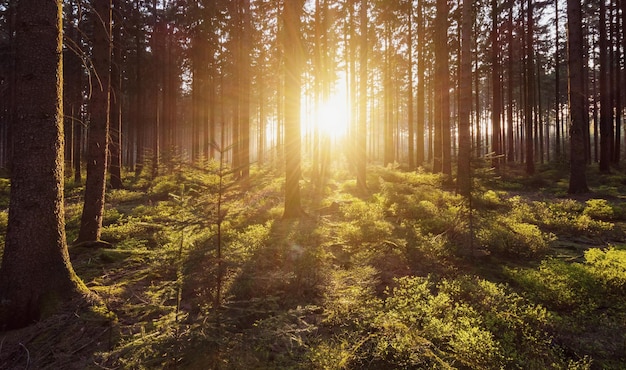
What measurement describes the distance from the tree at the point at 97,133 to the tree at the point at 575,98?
50.4ft

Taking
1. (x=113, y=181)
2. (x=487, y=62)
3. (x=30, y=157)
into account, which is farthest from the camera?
(x=487, y=62)

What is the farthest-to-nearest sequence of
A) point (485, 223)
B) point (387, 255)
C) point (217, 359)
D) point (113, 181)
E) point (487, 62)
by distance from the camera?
point (487, 62) < point (113, 181) < point (485, 223) < point (387, 255) < point (217, 359)

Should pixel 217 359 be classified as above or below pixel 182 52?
below

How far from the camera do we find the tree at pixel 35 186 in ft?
14.0

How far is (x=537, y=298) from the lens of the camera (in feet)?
15.0

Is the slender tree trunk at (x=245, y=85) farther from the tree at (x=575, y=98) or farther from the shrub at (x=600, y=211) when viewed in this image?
the tree at (x=575, y=98)

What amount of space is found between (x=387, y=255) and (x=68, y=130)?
2870 centimetres

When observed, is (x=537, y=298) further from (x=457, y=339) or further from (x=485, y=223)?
(x=485, y=223)

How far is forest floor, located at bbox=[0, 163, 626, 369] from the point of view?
3.26 m

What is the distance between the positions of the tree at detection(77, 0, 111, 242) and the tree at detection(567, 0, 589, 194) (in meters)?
15.4

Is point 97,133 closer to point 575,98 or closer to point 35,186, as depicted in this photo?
point 35,186

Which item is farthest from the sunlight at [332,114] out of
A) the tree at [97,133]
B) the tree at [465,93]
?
the tree at [97,133]

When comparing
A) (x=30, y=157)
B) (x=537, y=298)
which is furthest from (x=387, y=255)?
(x=30, y=157)

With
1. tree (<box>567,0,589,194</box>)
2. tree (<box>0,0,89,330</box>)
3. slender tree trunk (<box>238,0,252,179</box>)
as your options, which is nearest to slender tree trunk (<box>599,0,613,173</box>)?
tree (<box>567,0,589,194</box>)
